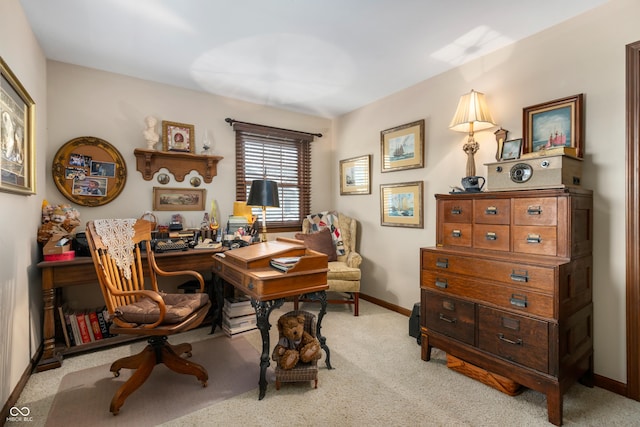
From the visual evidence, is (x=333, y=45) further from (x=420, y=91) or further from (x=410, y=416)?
(x=410, y=416)

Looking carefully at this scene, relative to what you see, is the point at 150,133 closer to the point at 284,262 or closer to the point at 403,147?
the point at 284,262

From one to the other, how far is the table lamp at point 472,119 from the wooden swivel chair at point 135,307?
2556 mm

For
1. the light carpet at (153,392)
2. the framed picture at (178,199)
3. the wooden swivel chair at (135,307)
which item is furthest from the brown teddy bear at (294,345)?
the framed picture at (178,199)

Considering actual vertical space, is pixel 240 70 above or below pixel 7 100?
above

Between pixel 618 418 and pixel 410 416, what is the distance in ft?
4.07

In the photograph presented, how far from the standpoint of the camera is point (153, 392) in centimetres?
211

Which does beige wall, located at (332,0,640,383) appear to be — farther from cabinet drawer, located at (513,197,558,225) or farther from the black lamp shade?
the black lamp shade

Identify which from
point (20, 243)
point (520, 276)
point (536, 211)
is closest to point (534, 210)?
point (536, 211)

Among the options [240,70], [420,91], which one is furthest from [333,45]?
[420,91]

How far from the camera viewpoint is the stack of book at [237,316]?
3021mm

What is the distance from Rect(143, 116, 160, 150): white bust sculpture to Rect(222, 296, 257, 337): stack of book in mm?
1846

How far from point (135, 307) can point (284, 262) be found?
3.43 ft

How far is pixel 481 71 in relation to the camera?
2.86 meters

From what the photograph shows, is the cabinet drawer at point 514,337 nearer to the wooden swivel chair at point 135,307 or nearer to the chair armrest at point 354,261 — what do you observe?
the chair armrest at point 354,261
